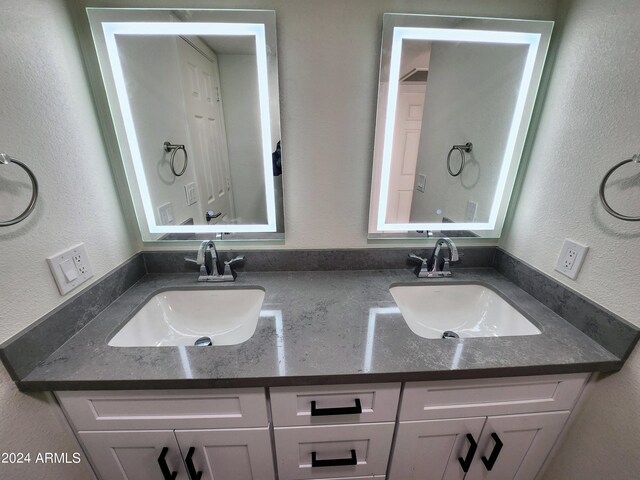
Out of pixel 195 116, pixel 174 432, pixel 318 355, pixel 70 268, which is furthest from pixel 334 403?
pixel 195 116

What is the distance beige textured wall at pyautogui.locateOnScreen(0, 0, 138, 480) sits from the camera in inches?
23.1

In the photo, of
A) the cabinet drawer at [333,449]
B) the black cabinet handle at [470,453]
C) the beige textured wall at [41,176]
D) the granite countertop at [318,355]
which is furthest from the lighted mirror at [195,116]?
the black cabinet handle at [470,453]

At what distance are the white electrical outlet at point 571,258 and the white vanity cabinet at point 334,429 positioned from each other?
0.69 m

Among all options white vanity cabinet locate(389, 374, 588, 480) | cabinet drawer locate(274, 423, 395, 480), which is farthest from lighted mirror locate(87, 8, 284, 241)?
white vanity cabinet locate(389, 374, 588, 480)

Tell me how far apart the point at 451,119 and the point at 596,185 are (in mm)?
504

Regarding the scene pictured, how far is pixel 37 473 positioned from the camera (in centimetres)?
64

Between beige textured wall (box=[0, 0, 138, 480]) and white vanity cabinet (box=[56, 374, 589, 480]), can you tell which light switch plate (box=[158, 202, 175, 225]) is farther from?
white vanity cabinet (box=[56, 374, 589, 480])

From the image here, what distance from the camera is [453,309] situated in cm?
106

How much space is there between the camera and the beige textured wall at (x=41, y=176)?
0.59m

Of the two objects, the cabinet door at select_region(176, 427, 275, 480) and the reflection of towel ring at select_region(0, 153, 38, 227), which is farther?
the cabinet door at select_region(176, 427, 275, 480)

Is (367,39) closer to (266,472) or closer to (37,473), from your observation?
(266,472)

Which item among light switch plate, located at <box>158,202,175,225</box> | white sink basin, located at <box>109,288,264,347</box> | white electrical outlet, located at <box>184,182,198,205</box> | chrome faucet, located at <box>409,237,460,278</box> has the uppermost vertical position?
white electrical outlet, located at <box>184,182,198,205</box>

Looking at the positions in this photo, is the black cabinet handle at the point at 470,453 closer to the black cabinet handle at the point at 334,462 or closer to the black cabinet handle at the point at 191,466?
the black cabinet handle at the point at 334,462

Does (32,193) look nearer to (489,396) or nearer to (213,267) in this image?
(213,267)
